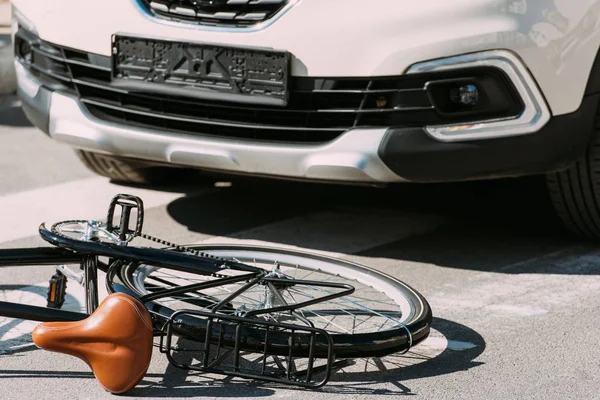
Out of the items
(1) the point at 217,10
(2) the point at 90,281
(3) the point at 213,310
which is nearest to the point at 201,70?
(1) the point at 217,10

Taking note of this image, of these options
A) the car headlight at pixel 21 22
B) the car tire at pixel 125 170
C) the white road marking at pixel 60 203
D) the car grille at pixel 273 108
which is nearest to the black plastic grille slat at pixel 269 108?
the car grille at pixel 273 108

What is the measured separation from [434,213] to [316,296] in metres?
1.85

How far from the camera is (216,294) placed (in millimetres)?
3533

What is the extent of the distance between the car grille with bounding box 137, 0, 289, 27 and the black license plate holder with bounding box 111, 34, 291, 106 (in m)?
0.11

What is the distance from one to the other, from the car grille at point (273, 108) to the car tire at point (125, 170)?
0.72 metres

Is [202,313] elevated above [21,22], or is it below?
below

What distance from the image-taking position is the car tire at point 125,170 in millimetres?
5531

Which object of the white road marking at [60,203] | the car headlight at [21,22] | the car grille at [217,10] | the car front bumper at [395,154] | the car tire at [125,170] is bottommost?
the white road marking at [60,203]

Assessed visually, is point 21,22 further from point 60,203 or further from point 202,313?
point 202,313

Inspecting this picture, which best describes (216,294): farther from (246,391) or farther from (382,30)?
(382,30)

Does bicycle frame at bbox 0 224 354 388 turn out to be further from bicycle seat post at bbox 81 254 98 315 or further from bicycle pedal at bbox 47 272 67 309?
bicycle pedal at bbox 47 272 67 309

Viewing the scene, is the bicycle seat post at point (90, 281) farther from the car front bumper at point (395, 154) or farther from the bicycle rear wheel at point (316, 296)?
the car front bumper at point (395, 154)

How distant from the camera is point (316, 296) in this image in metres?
3.54

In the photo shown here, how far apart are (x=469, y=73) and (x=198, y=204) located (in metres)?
1.68
